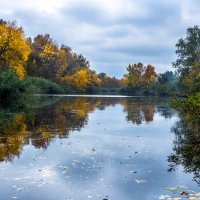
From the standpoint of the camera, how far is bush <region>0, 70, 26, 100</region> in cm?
4072

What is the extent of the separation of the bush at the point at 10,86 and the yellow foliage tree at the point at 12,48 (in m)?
2.89

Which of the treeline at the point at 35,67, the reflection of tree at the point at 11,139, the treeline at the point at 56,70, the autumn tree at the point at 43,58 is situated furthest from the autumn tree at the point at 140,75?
the reflection of tree at the point at 11,139

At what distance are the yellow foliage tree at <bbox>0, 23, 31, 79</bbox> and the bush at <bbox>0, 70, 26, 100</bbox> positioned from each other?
9.49ft

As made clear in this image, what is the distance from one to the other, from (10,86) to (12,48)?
7984mm

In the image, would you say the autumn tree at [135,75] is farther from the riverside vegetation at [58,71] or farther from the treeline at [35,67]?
the treeline at [35,67]

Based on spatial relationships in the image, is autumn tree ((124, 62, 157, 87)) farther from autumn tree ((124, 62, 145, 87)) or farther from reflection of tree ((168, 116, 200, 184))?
reflection of tree ((168, 116, 200, 184))

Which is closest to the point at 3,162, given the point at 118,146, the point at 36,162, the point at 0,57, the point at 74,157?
the point at 36,162

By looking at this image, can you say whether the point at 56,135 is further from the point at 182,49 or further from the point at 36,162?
the point at 182,49

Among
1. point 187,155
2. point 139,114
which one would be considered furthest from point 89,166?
point 139,114

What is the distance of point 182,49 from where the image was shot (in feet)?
252

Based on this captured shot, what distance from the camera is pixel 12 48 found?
156 feet

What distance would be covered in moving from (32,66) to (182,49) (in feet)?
126

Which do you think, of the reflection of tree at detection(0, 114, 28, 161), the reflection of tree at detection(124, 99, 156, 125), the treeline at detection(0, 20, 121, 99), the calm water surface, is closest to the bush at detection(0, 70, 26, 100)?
the treeline at detection(0, 20, 121, 99)

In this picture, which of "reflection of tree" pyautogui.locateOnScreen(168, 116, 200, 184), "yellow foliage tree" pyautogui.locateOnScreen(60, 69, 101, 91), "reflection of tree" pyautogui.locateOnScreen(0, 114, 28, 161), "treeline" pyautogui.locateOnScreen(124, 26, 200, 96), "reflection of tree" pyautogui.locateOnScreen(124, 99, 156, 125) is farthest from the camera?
"yellow foliage tree" pyautogui.locateOnScreen(60, 69, 101, 91)
